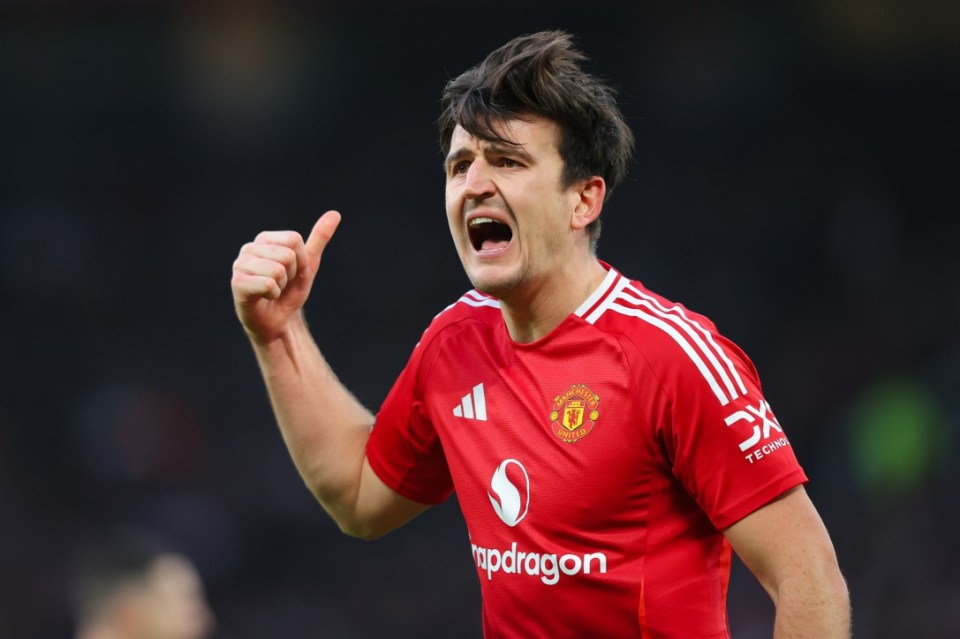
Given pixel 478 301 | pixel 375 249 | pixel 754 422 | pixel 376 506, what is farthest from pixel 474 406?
pixel 375 249

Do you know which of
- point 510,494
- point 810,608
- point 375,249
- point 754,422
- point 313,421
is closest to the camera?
point 810,608

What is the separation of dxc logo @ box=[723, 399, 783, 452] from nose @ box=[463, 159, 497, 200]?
28.4 inches

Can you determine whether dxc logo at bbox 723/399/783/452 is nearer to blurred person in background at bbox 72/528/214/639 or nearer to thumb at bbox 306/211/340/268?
thumb at bbox 306/211/340/268

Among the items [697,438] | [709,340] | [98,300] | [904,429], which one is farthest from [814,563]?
[98,300]

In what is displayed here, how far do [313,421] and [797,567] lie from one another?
4.06ft

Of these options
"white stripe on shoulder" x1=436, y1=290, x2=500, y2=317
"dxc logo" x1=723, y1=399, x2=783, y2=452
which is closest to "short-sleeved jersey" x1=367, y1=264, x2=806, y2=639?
"dxc logo" x1=723, y1=399, x2=783, y2=452

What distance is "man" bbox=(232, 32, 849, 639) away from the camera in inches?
89.0

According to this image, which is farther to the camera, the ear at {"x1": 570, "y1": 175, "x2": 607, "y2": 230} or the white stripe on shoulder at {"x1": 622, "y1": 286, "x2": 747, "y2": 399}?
the ear at {"x1": 570, "y1": 175, "x2": 607, "y2": 230}

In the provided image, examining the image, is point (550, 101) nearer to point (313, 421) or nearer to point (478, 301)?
point (478, 301)

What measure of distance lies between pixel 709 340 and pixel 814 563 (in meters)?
0.49

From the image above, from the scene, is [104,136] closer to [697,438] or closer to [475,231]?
[475,231]

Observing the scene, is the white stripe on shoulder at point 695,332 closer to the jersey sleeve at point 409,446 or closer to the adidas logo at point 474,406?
the adidas logo at point 474,406

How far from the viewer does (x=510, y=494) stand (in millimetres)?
2490

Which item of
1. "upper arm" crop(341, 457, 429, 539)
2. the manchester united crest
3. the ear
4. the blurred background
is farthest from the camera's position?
the blurred background
